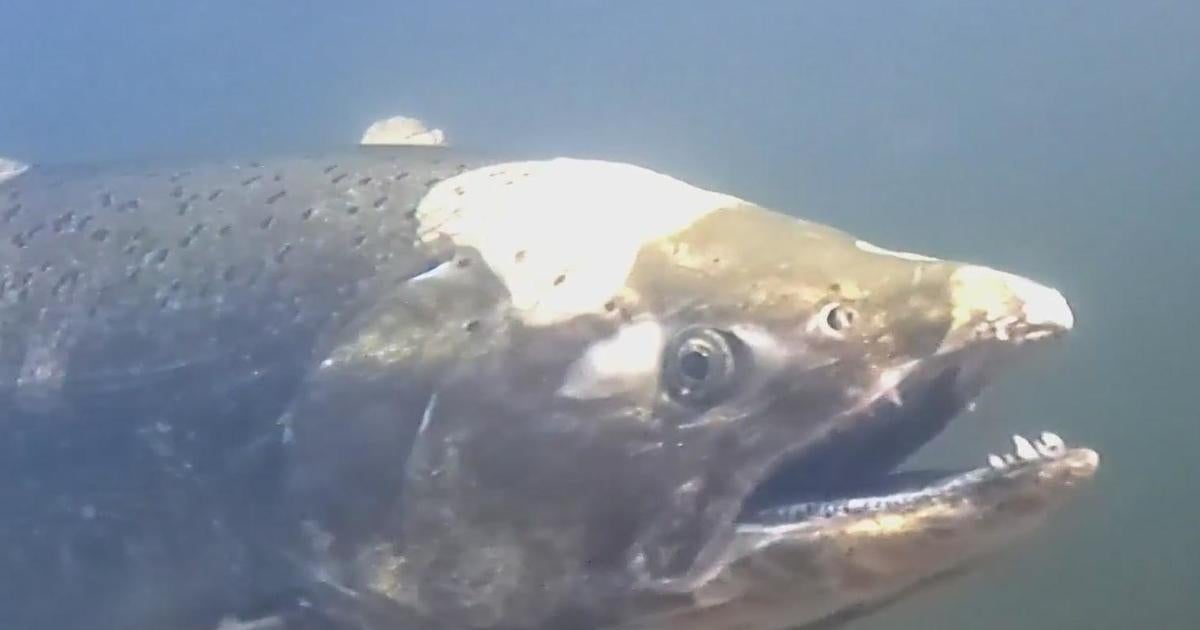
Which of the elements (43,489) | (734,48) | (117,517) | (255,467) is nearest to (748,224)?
(255,467)

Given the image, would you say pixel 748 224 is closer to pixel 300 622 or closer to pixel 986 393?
pixel 986 393

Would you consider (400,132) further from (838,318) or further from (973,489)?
(973,489)

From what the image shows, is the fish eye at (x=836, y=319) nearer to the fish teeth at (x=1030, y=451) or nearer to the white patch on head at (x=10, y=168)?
the fish teeth at (x=1030, y=451)

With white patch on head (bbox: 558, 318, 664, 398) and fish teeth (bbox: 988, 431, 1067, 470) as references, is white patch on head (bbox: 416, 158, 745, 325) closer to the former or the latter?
white patch on head (bbox: 558, 318, 664, 398)

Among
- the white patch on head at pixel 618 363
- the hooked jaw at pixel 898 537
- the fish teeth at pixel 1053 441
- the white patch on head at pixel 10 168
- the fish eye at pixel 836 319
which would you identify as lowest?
the hooked jaw at pixel 898 537

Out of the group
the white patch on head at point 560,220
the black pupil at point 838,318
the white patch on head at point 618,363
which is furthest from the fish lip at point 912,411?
the white patch on head at point 560,220
